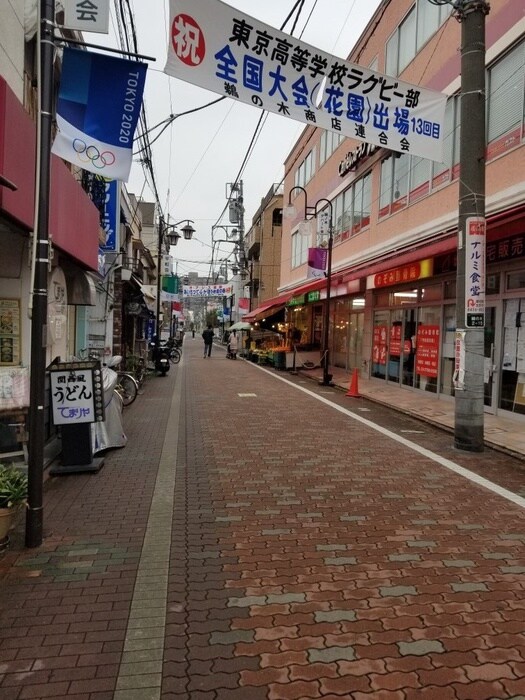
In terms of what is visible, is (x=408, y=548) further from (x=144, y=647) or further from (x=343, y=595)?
(x=144, y=647)

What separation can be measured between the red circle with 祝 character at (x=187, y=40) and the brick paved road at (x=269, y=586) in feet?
15.6

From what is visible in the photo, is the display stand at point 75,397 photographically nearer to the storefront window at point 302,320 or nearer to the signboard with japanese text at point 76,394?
the signboard with japanese text at point 76,394

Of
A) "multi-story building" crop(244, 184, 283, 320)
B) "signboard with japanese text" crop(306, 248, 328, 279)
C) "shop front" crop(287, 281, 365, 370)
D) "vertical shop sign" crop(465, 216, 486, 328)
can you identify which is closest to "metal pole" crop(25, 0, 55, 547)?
"vertical shop sign" crop(465, 216, 486, 328)

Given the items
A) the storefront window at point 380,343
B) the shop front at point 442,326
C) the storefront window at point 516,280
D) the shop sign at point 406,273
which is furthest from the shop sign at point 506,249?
the storefront window at point 380,343

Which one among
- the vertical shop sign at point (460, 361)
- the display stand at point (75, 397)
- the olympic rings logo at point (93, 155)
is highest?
the olympic rings logo at point (93, 155)

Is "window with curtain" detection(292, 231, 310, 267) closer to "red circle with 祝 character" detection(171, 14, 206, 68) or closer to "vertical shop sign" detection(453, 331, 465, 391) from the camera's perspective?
"vertical shop sign" detection(453, 331, 465, 391)

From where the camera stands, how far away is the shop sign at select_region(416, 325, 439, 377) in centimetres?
1320

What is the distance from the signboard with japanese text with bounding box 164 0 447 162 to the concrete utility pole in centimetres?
64

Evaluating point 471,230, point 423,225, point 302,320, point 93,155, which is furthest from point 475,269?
point 302,320

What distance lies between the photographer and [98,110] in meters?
4.66

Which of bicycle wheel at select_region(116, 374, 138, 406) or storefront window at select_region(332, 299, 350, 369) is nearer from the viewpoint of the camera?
bicycle wheel at select_region(116, 374, 138, 406)

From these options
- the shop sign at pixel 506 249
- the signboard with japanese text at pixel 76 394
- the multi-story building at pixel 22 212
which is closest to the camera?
the multi-story building at pixel 22 212

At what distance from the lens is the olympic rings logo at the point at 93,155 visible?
4.60 meters

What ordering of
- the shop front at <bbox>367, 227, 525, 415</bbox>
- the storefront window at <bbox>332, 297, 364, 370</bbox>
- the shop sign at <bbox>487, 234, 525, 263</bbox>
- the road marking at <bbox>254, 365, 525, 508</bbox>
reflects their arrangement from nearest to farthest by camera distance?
the road marking at <bbox>254, 365, 525, 508</bbox>, the shop sign at <bbox>487, 234, 525, 263</bbox>, the shop front at <bbox>367, 227, 525, 415</bbox>, the storefront window at <bbox>332, 297, 364, 370</bbox>
